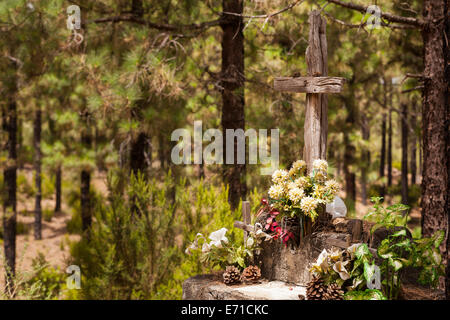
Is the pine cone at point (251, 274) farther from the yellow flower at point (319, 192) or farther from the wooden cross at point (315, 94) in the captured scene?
the wooden cross at point (315, 94)

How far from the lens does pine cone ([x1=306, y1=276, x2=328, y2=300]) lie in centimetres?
347

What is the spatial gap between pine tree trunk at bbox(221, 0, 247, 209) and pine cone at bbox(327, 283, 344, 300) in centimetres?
377

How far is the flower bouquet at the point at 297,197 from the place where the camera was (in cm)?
385

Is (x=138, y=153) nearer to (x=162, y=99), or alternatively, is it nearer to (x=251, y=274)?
(x=162, y=99)

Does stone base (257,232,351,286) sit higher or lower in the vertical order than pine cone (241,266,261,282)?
higher

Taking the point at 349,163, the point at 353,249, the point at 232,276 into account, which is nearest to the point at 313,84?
the point at 353,249

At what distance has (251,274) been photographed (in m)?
4.20

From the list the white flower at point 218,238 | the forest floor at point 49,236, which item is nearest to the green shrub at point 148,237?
the white flower at point 218,238

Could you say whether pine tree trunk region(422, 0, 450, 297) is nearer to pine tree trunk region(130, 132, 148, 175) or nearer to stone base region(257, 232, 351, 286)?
stone base region(257, 232, 351, 286)

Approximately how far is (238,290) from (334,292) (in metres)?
0.87

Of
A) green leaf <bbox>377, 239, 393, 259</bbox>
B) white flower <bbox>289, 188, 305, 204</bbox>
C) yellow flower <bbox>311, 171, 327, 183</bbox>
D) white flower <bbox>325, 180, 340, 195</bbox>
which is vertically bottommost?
green leaf <bbox>377, 239, 393, 259</bbox>

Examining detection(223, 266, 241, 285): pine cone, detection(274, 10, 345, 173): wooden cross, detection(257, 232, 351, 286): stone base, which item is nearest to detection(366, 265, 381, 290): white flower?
detection(257, 232, 351, 286): stone base

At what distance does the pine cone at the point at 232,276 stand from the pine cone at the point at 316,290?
0.80 m
